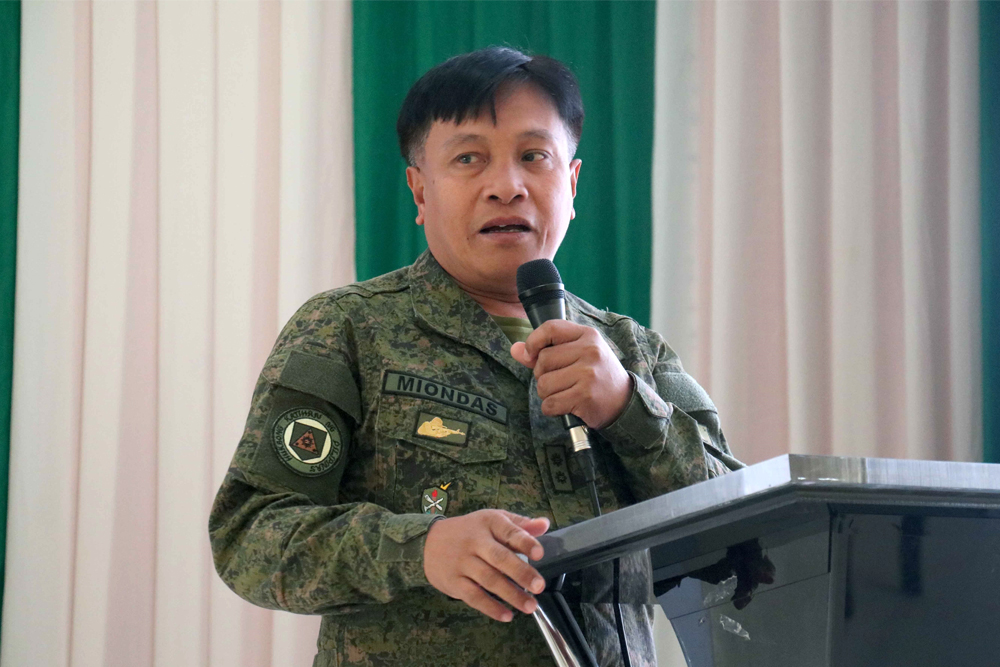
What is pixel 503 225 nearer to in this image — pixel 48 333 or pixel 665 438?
pixel 665 438

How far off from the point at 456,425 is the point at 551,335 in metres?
0.17

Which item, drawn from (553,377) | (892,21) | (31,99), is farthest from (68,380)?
(892,21)

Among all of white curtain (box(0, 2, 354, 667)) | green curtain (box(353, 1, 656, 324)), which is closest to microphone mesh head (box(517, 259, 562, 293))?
green curtain (box(353, 1, 656, 324))

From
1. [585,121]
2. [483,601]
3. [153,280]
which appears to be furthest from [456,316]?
[153,280]

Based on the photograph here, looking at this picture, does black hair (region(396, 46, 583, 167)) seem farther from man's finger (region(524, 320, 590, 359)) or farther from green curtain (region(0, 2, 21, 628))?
green curtain (region(0, 2, 21, 628))

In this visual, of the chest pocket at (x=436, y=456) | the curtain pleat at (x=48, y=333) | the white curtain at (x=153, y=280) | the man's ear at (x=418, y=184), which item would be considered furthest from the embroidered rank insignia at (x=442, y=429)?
the curtain pleat at (x=48, y=333)

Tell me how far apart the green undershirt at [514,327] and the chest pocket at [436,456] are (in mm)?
205

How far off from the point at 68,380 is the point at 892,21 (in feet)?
7.04

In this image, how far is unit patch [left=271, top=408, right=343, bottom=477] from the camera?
106cm

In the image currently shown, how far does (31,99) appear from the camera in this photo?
2.57 metres

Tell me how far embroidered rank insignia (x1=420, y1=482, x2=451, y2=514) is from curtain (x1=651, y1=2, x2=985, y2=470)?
133cm

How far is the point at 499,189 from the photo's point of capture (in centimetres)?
127

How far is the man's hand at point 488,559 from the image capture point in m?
0.76

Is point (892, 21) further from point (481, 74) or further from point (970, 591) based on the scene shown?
point (970, 591)
